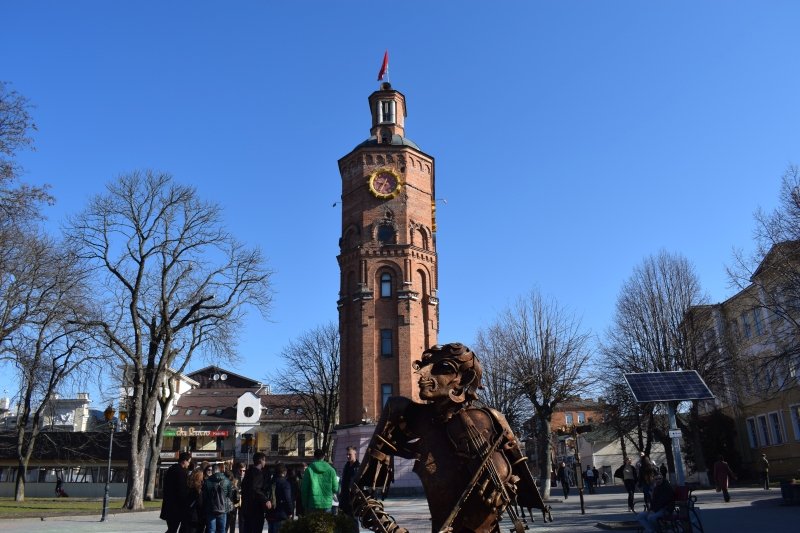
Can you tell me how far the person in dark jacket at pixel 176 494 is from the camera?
10352mm

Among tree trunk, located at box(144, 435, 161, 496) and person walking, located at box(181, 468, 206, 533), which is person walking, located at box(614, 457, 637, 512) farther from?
tree trunk, located at box(144, 435, 161, 496)

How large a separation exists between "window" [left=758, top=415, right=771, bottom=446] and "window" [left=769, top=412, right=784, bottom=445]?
0.64 meters

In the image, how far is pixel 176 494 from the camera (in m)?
10.5

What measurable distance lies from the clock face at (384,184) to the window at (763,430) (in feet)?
81.4

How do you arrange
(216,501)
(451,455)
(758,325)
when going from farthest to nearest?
(758,325)
(216,501)
(451,455)

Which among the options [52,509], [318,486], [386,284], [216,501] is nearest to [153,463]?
[52,509]

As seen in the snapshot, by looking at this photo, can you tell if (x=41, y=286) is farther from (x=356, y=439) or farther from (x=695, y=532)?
(x=695, y=532)

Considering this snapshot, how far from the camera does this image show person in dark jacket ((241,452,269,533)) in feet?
35.5

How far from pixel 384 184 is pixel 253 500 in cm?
3112

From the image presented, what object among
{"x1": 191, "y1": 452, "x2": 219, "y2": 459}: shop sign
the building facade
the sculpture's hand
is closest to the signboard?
{"x1": 191, "y1": 452, "x2": 219, "y2": 459}: shop sign

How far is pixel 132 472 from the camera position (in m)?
26.3

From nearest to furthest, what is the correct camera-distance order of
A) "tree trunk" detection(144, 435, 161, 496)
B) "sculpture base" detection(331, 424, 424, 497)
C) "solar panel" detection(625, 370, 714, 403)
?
1. "solar panel" detection(625, 370, 714, 403)
2. "tree trunk" detection(144, 435, 161, 496)
3. "sculpture base" detection(331, 424, 424, 497)

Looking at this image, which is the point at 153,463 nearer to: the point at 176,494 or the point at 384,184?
the point at 384,184

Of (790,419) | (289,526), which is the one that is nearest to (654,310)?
(790,419)
